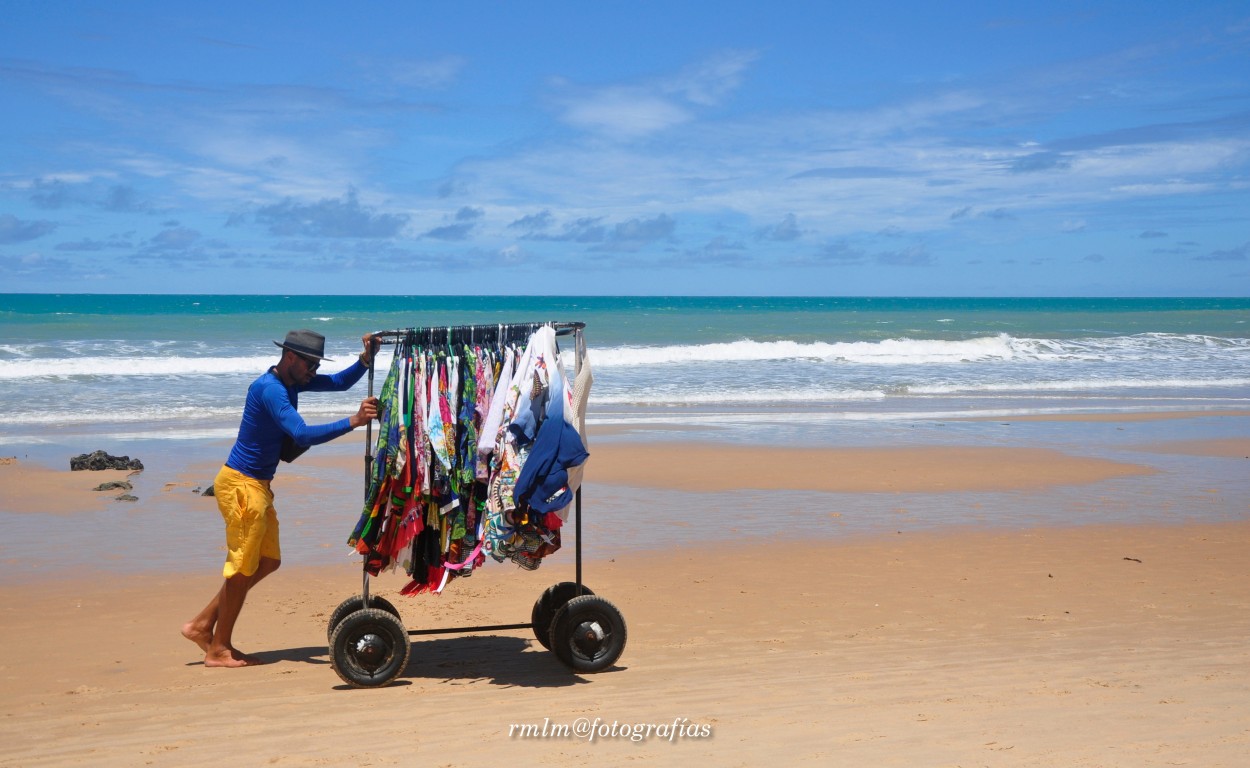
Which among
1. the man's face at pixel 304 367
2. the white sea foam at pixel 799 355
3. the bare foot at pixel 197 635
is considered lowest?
the bare foot at pixel 197 635

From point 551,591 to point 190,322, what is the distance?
49.1 m

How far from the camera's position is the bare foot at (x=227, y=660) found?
5547 millimetres

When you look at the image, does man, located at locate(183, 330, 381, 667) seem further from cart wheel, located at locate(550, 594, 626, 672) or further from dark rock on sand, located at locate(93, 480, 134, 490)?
dark rock on sand, located at locate(93, 480, 134, 490)

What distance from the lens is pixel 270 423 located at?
Result: 548 cm

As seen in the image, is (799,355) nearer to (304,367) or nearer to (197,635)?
(304,367)

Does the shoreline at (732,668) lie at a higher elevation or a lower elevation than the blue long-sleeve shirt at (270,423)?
lower

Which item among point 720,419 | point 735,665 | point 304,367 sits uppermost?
point 304,367

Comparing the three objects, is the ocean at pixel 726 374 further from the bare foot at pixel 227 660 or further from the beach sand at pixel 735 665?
the bare foot at pixel 227 660

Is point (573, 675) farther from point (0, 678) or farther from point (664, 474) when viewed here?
point (664, 474)

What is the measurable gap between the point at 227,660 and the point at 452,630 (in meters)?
1.17

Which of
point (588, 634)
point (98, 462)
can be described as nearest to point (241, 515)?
point (588, 634)

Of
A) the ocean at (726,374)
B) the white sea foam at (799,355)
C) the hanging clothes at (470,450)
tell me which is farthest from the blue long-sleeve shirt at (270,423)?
the white sea foam at (799,355)

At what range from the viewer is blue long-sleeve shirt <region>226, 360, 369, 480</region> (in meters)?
5.25

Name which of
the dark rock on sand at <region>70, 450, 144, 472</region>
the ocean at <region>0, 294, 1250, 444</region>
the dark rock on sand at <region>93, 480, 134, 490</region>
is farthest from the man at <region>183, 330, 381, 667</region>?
the ocean at <region>0, 294, 1250, 444</region>
